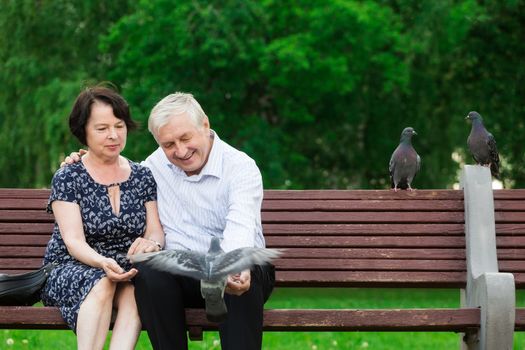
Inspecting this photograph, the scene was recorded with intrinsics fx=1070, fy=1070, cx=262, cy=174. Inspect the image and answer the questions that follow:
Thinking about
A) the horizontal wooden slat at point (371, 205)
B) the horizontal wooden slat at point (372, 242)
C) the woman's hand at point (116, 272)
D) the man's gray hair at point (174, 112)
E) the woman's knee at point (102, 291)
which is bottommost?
the woman's knee at point (102, 291)

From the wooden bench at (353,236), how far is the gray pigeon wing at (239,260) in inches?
39.1

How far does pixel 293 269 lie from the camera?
5.36 meters

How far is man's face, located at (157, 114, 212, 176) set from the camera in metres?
4.61

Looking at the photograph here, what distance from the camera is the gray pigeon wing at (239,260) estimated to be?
419 centimetres

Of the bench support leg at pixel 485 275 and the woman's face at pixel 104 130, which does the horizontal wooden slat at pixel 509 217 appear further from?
the woman's face at pixel 104 130

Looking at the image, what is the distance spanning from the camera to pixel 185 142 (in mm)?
4660

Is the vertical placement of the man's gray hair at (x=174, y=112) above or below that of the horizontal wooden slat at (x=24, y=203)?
above

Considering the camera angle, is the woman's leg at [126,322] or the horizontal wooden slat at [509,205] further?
the horizontal wooden slat at [509,205]

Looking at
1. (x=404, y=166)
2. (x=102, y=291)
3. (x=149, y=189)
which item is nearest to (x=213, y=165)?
(x=149, y=189)

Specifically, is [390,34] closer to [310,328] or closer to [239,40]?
Result: [239,40]

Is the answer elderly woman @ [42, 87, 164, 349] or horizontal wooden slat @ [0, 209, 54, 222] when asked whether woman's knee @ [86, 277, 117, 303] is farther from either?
horizontal wooden slat @ [0, 209, 54, 222]

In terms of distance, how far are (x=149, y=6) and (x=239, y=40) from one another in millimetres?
1523

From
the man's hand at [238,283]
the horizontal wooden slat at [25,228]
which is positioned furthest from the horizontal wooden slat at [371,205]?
the man's hand at [238,283]

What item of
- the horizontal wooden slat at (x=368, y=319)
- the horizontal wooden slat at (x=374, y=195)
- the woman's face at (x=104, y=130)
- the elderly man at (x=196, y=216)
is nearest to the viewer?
the elderly man at (x=196, y=216)
